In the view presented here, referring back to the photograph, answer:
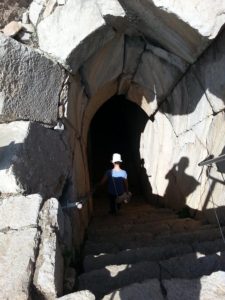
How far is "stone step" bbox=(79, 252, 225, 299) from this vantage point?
9.25ft

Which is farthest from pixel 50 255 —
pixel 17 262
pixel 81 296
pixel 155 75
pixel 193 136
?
pixel 155 75

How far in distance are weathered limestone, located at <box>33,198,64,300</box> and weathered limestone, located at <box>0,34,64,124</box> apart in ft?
3.83

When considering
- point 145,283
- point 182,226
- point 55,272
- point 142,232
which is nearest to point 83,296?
point 55,272

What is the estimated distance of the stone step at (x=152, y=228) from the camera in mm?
4902

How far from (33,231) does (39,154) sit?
3.61 ft

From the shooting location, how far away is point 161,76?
563 cm

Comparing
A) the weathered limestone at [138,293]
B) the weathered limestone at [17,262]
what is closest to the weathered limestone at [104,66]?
the weathered limestone at [17,262]

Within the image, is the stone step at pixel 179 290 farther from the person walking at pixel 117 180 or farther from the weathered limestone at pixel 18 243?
the person walking at pixel 117 180

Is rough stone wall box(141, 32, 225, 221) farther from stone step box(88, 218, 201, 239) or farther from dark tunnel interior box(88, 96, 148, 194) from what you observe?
dark tunnel interior box(88, 96, 148, 194)

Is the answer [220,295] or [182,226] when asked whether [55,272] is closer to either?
[220,295]

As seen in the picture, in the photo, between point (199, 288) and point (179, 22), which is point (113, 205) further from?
point (199, 288)

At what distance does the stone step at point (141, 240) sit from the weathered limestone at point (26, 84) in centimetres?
138

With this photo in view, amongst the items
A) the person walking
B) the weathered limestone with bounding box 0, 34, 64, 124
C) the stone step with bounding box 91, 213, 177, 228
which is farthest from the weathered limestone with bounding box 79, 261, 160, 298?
the person walking

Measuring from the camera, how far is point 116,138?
11.7 m
